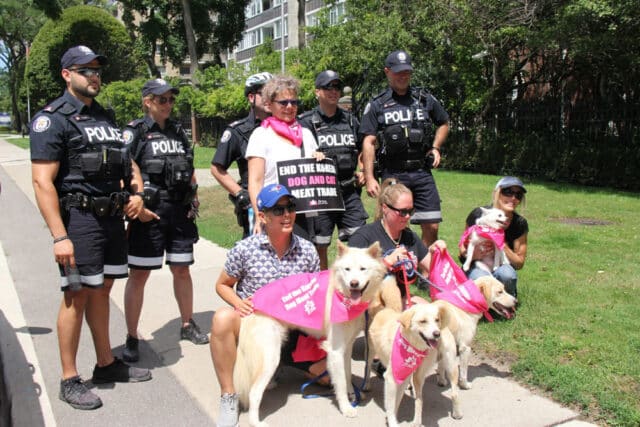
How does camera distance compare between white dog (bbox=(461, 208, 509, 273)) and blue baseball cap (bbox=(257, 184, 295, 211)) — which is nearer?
blue baseball cap (bbox=(257, 184, 295, 211))

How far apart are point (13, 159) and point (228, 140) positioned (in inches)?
999

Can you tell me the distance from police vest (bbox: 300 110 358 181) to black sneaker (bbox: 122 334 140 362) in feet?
7.46

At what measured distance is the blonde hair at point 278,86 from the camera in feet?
13.4

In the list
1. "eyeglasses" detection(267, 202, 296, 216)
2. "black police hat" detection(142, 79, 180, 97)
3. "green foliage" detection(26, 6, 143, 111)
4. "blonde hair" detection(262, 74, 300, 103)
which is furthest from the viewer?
"green foliage" detection(26, 6, 143, 111)

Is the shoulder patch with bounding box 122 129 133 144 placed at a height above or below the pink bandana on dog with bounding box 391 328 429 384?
above

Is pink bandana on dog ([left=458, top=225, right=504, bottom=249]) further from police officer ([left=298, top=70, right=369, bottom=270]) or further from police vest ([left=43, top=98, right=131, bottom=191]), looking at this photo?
Result: police vest ([left=43, top=98, right=131, bottom=191])

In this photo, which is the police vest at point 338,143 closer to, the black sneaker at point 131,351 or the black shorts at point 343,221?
the black shorts at point 343,221

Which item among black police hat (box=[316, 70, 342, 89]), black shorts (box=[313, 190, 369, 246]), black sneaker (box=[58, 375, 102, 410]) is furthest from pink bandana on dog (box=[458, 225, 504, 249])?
black sneaker (box=[58, 375, 102, 410])

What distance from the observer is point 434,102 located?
544cm

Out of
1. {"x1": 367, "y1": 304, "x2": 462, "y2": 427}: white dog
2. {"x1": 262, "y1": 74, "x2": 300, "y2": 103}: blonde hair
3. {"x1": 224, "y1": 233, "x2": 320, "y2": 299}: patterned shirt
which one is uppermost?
{"x1": 262, "y1": 74, "x2": 300, "y2": 103}: blonde hair

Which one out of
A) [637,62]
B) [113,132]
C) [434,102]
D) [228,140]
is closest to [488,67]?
[637,62]

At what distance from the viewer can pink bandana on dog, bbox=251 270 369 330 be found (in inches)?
134

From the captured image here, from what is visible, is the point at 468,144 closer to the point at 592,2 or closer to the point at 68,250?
the point at 592,2

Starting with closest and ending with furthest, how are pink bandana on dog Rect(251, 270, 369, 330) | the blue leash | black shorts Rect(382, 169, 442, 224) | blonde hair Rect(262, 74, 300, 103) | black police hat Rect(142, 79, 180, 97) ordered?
pink bandana on dog Rect(251, 270, 369, 330) → the blue leash → blonde hair Rect(262, 74, 300, 103) → black police hat Rect(142, 79, 180, 97) → black shorts Rect(382, 169, 442, 224)
